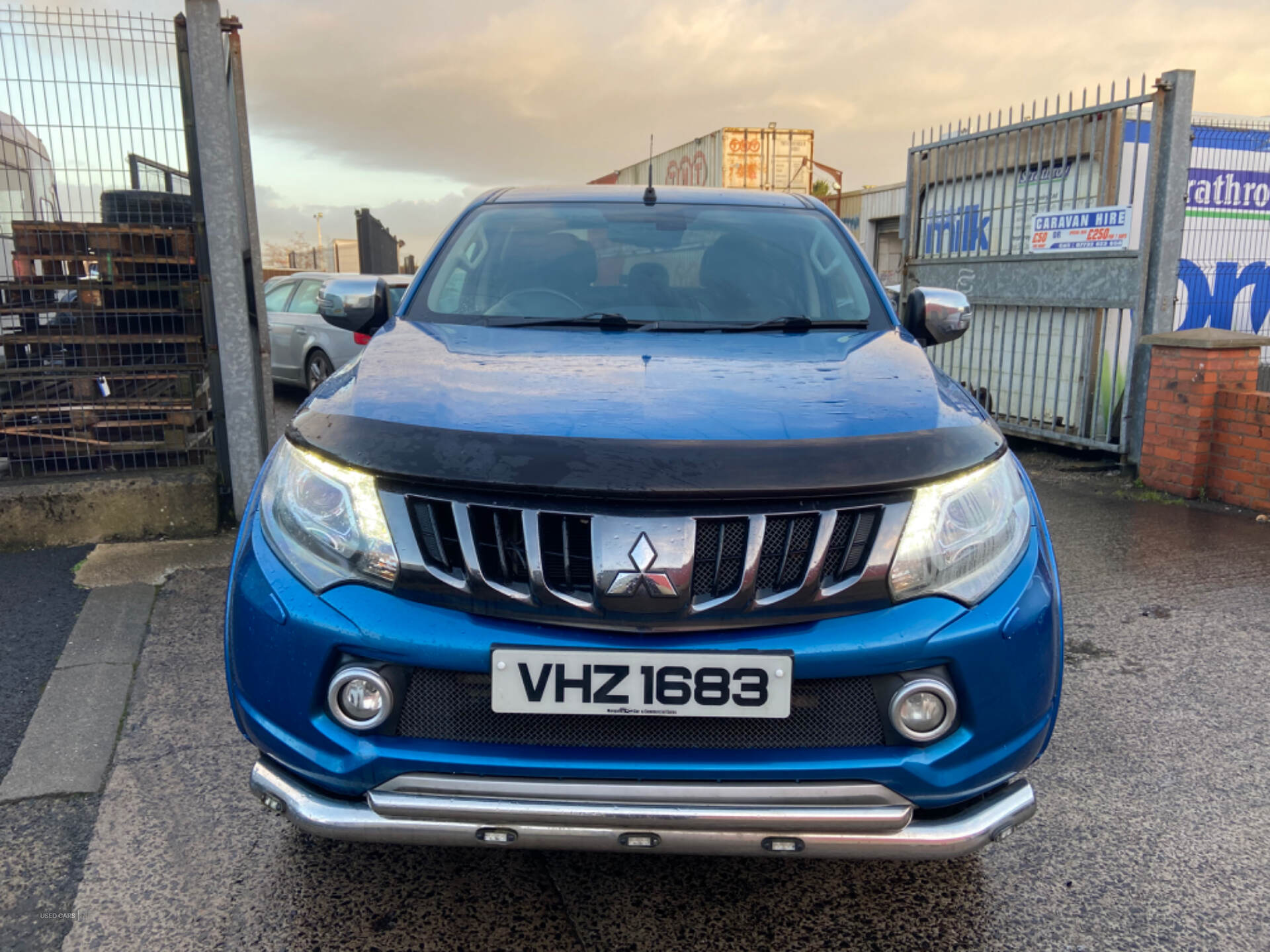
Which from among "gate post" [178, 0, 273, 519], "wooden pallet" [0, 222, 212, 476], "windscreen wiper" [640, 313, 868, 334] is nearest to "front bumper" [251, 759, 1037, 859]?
"windscreen wiper" [640, 313, 868, 334]

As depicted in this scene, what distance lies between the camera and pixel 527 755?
1.79 meters

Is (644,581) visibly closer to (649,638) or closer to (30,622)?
(649,638)

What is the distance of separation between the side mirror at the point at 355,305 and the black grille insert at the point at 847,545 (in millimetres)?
1987

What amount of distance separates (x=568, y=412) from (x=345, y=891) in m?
1.26

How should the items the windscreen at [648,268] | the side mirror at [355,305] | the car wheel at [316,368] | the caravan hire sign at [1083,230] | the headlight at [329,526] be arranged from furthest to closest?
the car wheel at [316,368]
the caravan hire sign at [1083,230]
the side mirror at [355,305]
the windscreen at [648,268]
the headlight at [329,526]

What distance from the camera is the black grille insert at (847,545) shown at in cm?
181

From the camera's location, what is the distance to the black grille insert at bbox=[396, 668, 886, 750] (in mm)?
1797

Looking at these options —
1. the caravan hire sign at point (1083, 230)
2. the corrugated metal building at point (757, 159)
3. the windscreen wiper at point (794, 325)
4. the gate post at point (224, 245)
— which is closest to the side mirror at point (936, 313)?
the windscreen wiper at point (794, 325)

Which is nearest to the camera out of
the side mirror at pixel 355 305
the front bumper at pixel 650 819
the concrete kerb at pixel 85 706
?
the front bumper at pixel 650 819

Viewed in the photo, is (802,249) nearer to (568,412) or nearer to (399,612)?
(568,412)

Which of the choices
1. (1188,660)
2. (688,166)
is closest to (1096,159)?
(1188,660)

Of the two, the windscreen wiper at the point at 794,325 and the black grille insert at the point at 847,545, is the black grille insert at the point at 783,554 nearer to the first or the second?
the black grille insert at the point at 847,545

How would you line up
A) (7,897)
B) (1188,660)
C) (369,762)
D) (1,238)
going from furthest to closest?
(1,238) → (1188,660) → (7,897) → (369,762)

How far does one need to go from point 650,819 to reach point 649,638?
320 millimetres
